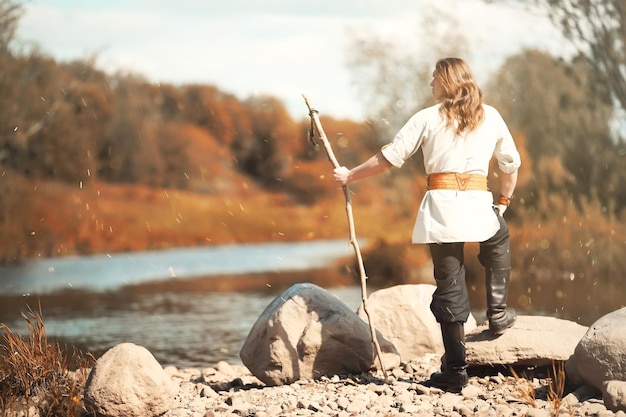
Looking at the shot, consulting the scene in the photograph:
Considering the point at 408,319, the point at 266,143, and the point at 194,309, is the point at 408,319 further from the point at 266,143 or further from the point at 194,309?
the point at 266,143

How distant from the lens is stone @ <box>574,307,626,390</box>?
18.4ft

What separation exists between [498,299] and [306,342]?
1.41 metres

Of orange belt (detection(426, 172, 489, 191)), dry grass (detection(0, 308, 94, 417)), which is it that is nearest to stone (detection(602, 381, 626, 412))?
orange belt (detection(426, 172, 489, 191))

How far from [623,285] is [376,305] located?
8.30 m

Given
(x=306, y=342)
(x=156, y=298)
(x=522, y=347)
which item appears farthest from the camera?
(x=156, y=298)

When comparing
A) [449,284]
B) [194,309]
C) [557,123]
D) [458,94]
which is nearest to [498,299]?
[449,284]

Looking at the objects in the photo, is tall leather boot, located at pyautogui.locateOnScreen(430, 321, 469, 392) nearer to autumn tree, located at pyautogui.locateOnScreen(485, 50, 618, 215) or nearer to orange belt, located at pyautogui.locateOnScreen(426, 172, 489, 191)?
orange belt, located at pyautogui.locateOnScreen(426, 172, 489, 191)

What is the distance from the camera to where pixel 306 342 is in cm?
646

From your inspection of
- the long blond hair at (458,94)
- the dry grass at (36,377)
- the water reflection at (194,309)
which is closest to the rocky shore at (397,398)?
the dry grass at (36,377)

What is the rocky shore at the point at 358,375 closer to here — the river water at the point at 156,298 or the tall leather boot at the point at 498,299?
the tall leather boot at the point at 498,299

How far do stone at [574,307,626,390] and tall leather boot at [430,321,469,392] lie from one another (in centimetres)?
76

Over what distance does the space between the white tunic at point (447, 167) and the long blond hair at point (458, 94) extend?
0.07m

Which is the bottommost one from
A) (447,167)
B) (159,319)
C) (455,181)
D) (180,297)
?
(180,297)

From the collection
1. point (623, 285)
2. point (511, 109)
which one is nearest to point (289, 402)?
point (623, 285)
